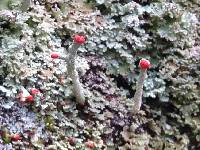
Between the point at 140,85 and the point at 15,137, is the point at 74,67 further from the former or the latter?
the point at 15,137

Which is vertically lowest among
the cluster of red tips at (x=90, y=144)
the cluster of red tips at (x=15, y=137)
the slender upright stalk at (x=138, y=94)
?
the cluster of red tips at (x=90, y=144)

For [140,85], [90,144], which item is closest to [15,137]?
[90,144]

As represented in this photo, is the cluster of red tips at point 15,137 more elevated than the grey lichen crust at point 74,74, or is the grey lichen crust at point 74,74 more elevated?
the grey lichen crust at point 74,74

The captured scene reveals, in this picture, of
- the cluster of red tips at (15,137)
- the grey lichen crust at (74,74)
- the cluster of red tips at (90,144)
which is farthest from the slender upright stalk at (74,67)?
the cluster of red tips at (15,137)

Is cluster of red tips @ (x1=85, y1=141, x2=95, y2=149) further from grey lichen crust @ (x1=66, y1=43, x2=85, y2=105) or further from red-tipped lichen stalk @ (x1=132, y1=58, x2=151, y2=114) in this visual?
red-tipped lichen stalk @ (x1=132, y1=58, x2=151, y2=114)

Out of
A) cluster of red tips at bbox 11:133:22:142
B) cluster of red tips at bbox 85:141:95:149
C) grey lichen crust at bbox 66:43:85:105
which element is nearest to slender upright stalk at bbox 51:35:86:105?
grey lichen crust at bbox 66:43:85:105

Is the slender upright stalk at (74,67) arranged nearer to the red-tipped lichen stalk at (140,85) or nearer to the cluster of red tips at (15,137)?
the red-tipped lichen stalk at (140,85)

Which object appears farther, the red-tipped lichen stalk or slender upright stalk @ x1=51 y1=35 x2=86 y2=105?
the red-tipped lichen stalk
